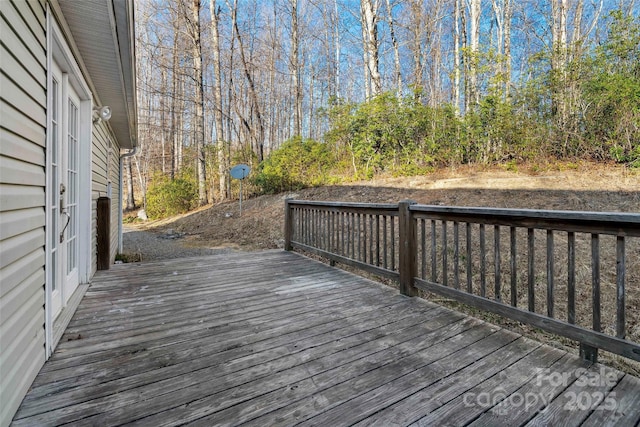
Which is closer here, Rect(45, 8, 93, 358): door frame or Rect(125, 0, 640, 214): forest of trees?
Rect(45, 8, 93, 358): door frame

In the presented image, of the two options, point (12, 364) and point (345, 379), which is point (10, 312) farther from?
point (345, 379)

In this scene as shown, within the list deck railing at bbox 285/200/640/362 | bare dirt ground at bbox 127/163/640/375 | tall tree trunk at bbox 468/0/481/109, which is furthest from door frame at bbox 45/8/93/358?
tall tree trunk at bbox 468/0/481/109

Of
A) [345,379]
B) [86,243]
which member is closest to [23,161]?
[345,379]

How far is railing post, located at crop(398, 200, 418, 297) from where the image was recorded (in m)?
3.00

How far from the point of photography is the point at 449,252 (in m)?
5.20

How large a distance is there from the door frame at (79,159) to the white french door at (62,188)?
27 millimetres

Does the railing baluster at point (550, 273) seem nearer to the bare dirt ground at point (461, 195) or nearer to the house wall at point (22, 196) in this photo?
the house wall at point (22, 196)

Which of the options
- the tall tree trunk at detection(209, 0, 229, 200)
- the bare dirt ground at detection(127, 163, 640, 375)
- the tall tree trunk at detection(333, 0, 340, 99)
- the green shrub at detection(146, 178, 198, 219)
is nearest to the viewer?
the bare dirt ground at detection(127, 163, 640, 375)

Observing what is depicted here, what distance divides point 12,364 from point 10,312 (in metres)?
0.23

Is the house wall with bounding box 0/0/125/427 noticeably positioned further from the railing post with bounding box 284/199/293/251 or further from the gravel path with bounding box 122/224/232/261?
the gravel path with bounding box 122/224/232/261

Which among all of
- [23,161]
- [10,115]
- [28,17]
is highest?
[28,17]

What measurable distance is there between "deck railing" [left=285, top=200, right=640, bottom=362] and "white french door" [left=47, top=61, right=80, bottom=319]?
107 inches

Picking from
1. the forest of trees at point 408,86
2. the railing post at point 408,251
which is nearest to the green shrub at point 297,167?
the forest of trees at point 408,86

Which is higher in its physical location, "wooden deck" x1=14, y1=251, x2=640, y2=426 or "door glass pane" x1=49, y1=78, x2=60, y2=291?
"door glass pane" x1=49, y1=78, x2=60, y2=291
